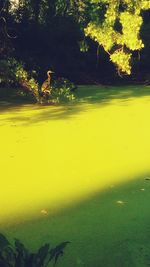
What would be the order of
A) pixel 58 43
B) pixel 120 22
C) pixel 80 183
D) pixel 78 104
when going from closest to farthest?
pixel 80 183 < pixel 120 22 < pixel 78 104 < pixel 58 43

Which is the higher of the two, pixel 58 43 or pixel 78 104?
pixel 58 43

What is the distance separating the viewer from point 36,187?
423cm

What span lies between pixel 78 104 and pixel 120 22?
1.67 metres

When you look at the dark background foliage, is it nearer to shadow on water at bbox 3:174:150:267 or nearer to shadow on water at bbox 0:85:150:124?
shadow on water at bbox 0:85:150:124

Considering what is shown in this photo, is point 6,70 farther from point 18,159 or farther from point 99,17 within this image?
point 18,159

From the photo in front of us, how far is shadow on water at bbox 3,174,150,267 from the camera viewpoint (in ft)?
9.62

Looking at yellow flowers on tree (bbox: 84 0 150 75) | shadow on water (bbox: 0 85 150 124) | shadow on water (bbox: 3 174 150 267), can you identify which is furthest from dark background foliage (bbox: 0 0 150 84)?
shadow on water (bbox: 3 174 150 267)

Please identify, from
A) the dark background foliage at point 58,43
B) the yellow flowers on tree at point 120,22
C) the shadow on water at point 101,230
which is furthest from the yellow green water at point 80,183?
the dark background foliage at point 58,43

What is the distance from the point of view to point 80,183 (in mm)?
4348

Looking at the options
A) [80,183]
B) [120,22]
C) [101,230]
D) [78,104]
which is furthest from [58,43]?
[101,230]

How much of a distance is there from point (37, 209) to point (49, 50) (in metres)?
8.35

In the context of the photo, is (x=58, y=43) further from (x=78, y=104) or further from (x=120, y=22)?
(x=78, y=104)

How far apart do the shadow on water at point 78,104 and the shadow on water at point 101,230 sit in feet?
10.6

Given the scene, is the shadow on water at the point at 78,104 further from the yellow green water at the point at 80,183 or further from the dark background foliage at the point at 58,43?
the dark background foliage at the point at 58,43
